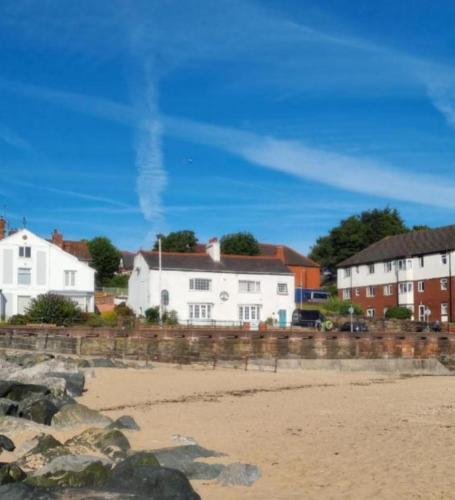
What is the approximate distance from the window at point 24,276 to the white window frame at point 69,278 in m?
2.62

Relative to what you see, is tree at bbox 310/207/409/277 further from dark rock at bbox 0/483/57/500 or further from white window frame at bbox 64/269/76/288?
dark rock at bbox 0/483/57/500

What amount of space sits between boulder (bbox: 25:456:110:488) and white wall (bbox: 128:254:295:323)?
42.8 meters

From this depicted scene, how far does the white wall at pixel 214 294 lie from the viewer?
53500 mm

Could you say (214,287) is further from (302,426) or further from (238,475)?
(238,475)

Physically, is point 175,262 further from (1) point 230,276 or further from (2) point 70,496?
(2) point 70,496

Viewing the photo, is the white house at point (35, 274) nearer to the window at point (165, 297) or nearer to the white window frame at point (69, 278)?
the white window frame at point (69, 278)

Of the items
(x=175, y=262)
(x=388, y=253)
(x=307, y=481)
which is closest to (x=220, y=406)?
(x=307, y=481)

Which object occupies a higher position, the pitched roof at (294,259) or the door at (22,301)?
the pitched roof at (294,259)

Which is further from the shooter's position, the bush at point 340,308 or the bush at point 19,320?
the bush at point 340,308

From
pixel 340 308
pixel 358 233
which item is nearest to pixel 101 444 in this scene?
pixel 340 308

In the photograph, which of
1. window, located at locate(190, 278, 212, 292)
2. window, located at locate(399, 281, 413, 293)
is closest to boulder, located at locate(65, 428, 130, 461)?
window, located at locate(190, 278, 212, 292)

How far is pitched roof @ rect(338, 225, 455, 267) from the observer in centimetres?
6188

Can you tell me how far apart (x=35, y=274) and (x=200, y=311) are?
487 inches

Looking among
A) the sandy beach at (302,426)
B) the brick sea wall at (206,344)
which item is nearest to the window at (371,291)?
the brick sea wall at (206,344)
